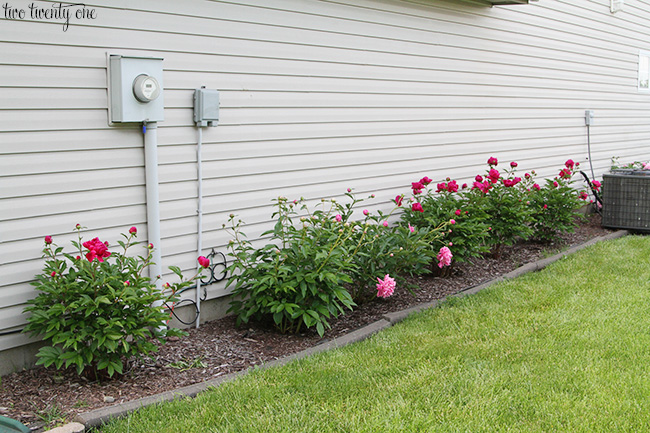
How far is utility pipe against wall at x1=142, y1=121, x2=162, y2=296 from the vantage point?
3.93 m

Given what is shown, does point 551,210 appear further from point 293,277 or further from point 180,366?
point 180,366

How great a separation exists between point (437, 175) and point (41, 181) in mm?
3931

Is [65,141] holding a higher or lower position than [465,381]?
higher

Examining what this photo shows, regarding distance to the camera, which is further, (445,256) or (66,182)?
(445,256)

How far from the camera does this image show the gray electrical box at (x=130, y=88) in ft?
12.2

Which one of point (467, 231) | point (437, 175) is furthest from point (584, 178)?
point (467, 231)

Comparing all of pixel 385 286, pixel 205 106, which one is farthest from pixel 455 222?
pixel 205 106

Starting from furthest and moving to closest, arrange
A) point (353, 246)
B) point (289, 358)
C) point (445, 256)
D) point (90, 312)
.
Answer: point (445, 256)
point (353, 246)
point (289, 358)
point (90, 312)

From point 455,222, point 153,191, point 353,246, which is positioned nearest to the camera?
point 153,191

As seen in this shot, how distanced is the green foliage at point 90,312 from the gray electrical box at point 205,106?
1066 millimetres

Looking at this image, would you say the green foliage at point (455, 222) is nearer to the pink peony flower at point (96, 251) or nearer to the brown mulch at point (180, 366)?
the brown mulch at point (180, 366)

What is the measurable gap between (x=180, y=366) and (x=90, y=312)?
0.69 m

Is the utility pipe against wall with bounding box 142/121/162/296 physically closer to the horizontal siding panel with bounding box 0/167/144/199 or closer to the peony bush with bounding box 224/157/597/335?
the horizontal siding panel with bounding box 0/167/144/199

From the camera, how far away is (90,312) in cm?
329
